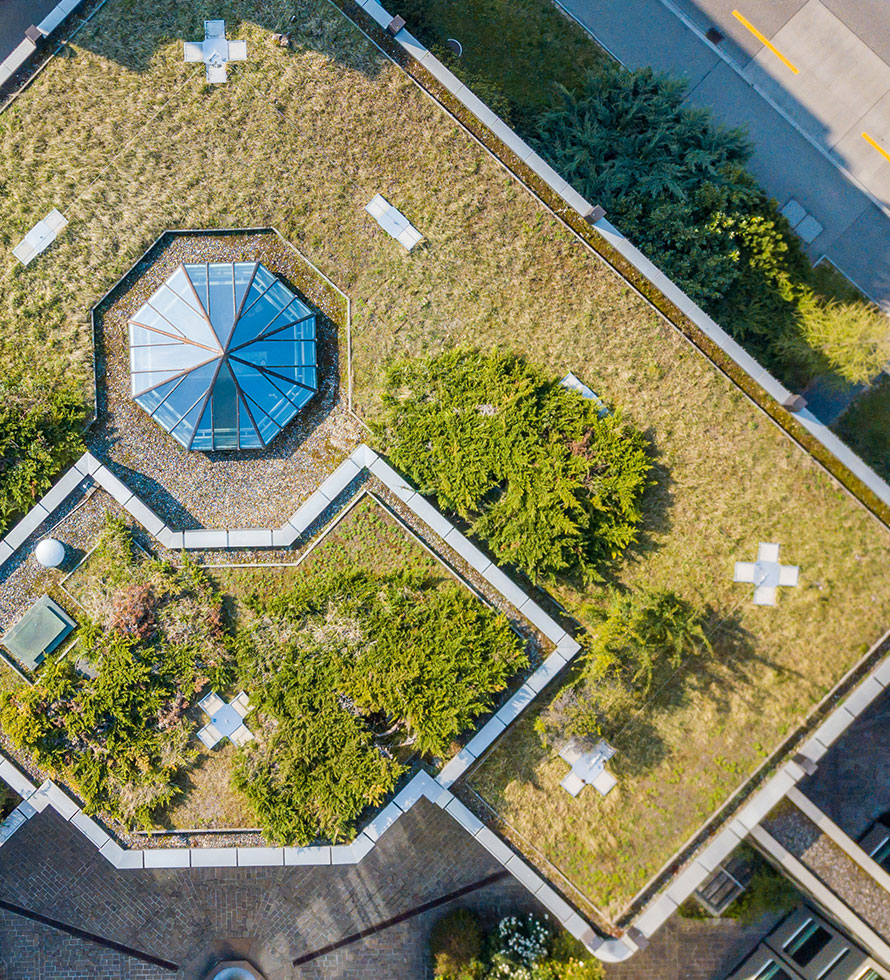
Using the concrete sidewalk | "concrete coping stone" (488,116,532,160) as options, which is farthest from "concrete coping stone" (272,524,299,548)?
the concrete sidewalk

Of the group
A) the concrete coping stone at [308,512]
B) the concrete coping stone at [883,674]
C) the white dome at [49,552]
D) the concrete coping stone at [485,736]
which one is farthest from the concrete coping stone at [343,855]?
the concrete coping stone at [883,674]

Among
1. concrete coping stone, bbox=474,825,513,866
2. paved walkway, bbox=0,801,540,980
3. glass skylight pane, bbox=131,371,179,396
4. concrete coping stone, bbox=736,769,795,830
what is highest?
concrete coping stone, bbox=736,769,795,830

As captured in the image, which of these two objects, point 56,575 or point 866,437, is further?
point 866,437

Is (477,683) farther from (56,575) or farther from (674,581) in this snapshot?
(56,575)

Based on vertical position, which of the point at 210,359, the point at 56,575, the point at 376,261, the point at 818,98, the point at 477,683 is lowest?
the point at 56,575

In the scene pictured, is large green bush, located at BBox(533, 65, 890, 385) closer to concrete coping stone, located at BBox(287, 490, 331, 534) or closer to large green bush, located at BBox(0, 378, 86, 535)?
concrete coping stone, located at BBox(287, 490, 331, 534)

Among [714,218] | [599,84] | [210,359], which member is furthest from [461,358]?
[599,84]

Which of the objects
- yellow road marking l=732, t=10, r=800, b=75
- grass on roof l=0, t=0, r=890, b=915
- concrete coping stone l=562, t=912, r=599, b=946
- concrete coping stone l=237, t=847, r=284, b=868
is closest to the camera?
concrete coping stone l=562, t=912, r=599, b=946
